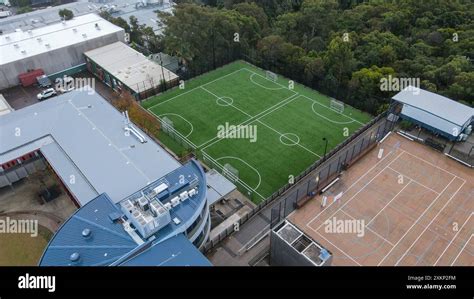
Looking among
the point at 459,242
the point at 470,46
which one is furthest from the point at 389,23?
the point at 459,242

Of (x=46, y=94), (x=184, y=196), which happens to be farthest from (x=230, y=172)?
(x=46, y=94)

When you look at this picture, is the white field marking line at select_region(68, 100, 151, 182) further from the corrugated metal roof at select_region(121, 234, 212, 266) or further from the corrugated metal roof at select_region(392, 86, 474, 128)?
the corrugated metal roof at select_region(392, 86, 474, 128)

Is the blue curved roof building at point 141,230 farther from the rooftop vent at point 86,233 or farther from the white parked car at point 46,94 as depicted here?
the white parked car at point 46,94

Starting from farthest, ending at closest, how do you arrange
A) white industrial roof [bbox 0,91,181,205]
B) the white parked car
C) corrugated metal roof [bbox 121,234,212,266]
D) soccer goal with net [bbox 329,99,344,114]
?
the white parked car, soccer goal with net [bbox 329,99,344,114], white industrial roof [bbox 0,91,181,205], corrugated metal roof [bbox 121,234,212,266]

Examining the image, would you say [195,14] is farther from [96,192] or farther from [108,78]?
[96,192]

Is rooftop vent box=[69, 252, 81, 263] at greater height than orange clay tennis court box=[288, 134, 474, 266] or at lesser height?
greater

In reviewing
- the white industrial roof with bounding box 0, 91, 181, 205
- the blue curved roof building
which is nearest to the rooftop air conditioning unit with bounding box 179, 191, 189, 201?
the blue curved roof building

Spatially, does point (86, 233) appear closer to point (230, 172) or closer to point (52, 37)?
point (230, 172)
